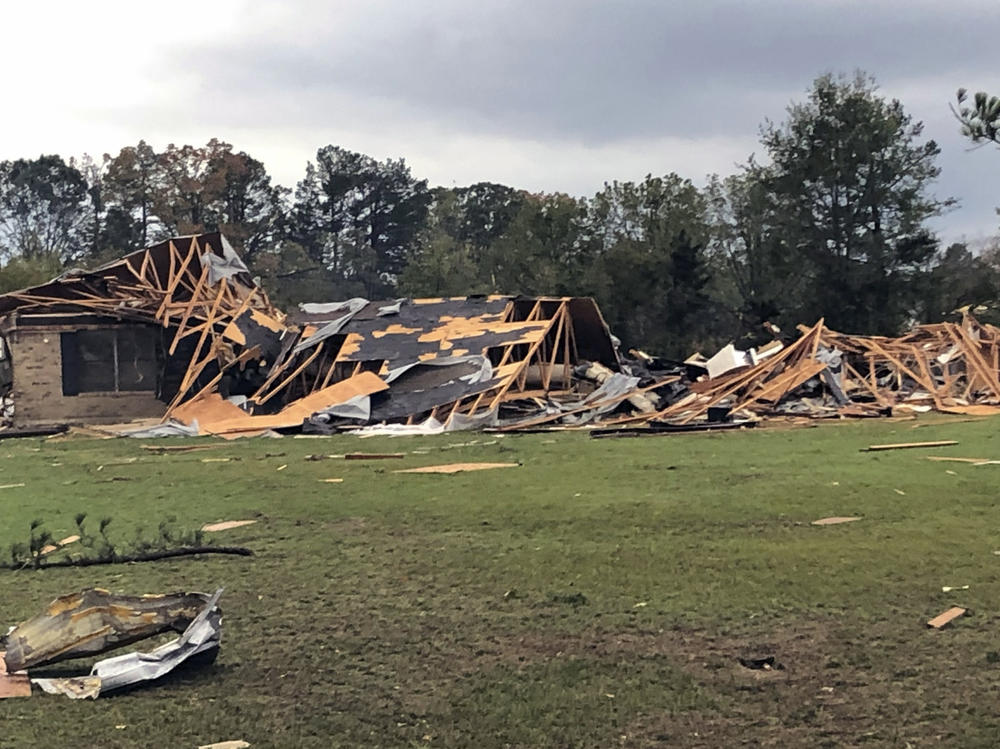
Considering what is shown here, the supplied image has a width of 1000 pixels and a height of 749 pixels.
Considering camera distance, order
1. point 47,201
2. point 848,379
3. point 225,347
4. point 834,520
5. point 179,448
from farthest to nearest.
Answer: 1. point 47,201
2. point 225,347
3. point 848,379
4. point 179,448
5. point 834,520

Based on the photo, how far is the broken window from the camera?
21953mm

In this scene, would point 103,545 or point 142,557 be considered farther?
point 103,545

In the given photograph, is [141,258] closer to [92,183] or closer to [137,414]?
[137,414]

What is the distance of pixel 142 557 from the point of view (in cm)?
651

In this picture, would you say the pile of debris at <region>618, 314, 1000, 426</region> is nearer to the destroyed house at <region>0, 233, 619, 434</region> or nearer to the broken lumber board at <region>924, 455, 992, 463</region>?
the destroyed house at <region>0, 233, 619, 434</region>

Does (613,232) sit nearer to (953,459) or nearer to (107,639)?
(953,459)

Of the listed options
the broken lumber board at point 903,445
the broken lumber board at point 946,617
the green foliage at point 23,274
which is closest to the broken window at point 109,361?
the broken lumber board at point 903,445

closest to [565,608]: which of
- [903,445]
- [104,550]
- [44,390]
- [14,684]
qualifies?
[14,684]

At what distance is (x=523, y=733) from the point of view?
3582 mm

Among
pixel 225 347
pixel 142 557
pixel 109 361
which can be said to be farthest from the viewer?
pixel 109 361

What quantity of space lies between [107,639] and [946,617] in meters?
3.89

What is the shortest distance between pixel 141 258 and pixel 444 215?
47.0 metres

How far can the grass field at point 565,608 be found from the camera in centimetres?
368

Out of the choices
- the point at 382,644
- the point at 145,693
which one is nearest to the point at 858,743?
the point at 382,644
